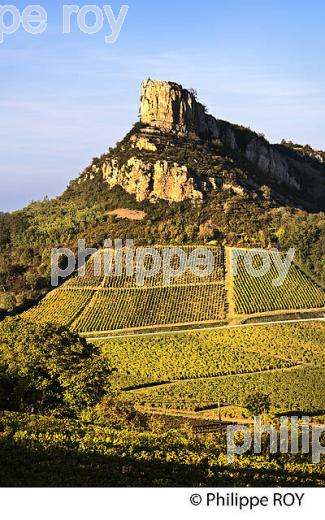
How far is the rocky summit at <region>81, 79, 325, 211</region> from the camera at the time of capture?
10588 cm

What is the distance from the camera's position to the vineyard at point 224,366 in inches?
1914

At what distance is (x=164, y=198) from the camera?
104438mm

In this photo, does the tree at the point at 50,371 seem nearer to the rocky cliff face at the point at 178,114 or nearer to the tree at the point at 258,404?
the tree at the point at 258,404

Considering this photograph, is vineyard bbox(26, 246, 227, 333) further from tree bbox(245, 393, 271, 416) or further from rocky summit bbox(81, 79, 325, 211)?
tree bbox(245, 393, 271, 416)

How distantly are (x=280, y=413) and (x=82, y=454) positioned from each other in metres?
23.1

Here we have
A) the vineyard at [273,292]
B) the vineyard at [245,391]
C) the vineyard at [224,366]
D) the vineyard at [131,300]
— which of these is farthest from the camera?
the vineyard at [273,292]

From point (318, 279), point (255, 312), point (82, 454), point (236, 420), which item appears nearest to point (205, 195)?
point (318, 279)

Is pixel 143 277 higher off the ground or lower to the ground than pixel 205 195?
lower

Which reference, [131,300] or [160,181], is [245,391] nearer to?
[131,300]

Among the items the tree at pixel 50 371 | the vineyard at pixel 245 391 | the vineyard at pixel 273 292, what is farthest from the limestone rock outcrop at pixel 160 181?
the tree at pixel 50 371

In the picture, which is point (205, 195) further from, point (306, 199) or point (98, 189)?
point (306, 199)

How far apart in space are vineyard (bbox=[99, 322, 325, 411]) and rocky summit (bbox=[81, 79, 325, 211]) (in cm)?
4213

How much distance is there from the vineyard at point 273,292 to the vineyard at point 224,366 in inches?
225

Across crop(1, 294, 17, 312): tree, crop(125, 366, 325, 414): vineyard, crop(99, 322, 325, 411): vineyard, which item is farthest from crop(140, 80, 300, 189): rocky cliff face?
crop(125, 366, 325, 414): vineyard
